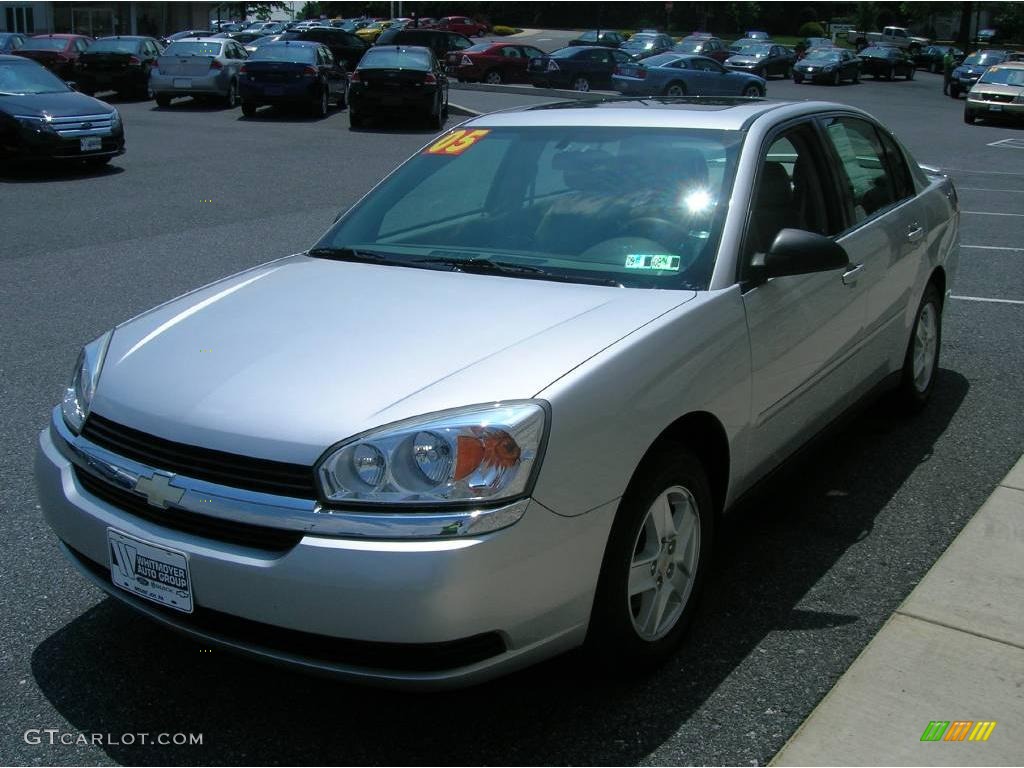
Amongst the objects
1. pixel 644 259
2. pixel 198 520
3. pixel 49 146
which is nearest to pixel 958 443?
pixel 644 259

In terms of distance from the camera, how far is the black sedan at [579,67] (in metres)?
34.0

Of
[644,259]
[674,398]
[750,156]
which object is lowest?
[674,398]

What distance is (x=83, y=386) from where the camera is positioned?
340 cm

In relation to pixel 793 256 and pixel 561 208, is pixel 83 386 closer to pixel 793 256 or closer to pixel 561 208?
pixel 561 208

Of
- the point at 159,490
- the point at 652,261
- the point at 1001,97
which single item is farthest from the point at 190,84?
the point at 159,490

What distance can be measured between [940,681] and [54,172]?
14.7m

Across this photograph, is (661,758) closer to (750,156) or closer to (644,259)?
(644,259)

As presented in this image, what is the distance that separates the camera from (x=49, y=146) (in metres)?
14.6

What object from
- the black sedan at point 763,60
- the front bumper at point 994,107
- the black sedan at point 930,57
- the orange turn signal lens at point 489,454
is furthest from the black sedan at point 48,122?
the black sedan at point 930,57

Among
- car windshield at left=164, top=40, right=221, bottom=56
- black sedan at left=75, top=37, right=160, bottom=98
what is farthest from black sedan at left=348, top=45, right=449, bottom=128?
black sedan at left=75, top=37, right=160, bottom=98

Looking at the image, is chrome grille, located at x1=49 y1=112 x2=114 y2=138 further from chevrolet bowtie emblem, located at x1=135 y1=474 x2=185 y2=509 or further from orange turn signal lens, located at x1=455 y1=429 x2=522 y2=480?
orange turn signal lens, located at x1=455 y1=429 x2=522 y2=480

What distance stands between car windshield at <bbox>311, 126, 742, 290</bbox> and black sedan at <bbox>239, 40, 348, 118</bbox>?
19302 millimetres

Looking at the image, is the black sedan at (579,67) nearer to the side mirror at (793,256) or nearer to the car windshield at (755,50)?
the car windshield at (755,50)

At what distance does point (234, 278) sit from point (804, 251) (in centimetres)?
201
